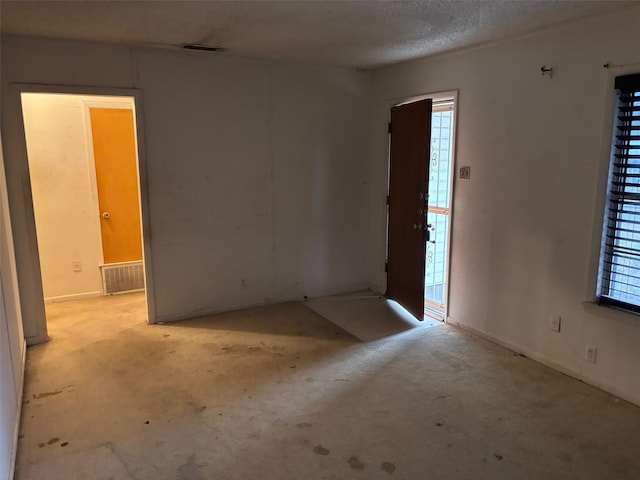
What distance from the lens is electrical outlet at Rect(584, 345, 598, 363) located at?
123 inches

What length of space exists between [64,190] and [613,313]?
16.1ft

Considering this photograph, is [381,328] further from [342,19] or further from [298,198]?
[342,19]

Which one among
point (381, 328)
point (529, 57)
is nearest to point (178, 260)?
point (381, 328)

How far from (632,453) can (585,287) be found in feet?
3.49

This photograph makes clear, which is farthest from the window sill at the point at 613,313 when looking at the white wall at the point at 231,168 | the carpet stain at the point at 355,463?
the white wall at the point at 231,168

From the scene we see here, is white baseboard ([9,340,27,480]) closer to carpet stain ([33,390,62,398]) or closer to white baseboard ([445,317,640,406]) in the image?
carpet stain ([33,390,62,398])

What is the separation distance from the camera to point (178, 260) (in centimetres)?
435

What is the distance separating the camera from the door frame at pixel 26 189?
3.57 meters

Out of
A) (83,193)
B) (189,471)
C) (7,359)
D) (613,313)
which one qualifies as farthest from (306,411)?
(83,193)

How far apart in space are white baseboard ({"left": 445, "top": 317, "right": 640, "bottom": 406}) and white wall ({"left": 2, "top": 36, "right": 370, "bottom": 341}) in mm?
1551

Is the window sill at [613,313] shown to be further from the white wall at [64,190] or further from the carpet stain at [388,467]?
the white wall at [64,190]

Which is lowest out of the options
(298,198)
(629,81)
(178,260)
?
(178,260)

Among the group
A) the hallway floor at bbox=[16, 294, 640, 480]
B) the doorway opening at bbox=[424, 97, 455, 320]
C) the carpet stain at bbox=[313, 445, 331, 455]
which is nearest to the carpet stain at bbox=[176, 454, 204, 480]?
the hallway floor at bbox=[16, 294, 640, 480]

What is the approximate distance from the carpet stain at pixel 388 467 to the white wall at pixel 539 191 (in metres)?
1.66
